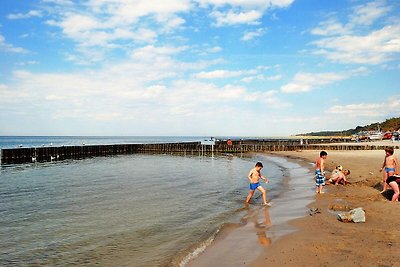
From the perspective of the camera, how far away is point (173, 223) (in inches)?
445

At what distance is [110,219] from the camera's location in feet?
39.1

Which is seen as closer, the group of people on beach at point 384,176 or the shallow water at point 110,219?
the shallow water at point 110,219

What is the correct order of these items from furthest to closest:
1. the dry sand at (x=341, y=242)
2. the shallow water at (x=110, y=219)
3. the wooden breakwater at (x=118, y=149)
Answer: the wooden breakwater at (x=118, y=149), the shallow water at (x=110, y=219), the dry sand at (x=341, y=242)

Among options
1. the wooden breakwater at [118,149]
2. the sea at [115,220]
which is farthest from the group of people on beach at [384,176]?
the wooden breakwater at [118,149]

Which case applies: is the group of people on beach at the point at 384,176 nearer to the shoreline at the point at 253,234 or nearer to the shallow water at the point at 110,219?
the shoreline at the point at 253,234

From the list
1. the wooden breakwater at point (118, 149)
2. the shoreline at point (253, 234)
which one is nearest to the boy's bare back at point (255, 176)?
the shoreline at point (253, 234)

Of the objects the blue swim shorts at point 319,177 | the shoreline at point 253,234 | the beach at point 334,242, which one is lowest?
the shoreline at point 253,234

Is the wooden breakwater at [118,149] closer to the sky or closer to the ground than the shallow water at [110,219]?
closer to the sky

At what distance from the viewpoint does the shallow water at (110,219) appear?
8273 mm

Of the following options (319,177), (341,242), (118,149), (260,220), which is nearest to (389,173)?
(319,177)

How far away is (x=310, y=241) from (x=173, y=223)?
5204 millimetres

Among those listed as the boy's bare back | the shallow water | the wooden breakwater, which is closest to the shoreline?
the shallow water

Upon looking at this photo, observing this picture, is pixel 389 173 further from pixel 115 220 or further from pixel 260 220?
pixel 115 220

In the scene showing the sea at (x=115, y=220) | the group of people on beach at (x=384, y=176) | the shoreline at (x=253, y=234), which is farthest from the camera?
the group of people on beach at (x=384, y=176)
